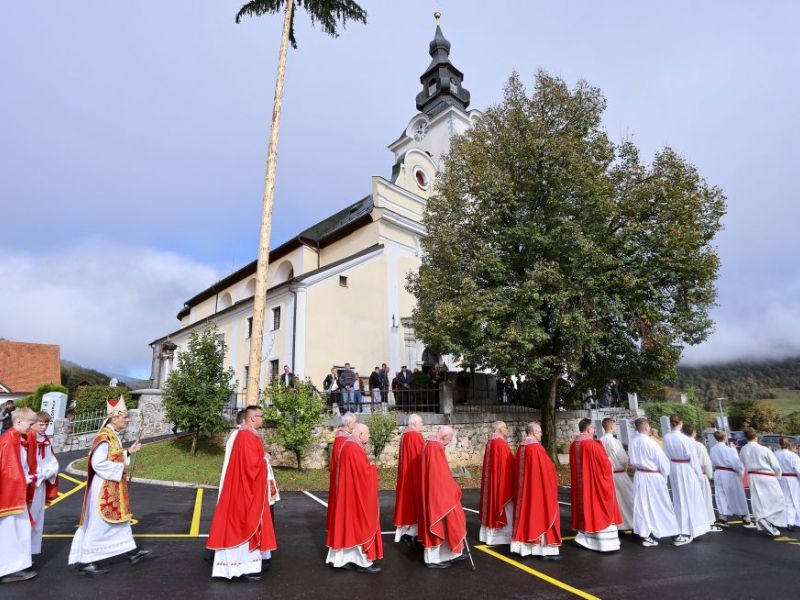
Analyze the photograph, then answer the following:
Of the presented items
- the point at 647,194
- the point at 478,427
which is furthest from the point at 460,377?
the point at 647,194

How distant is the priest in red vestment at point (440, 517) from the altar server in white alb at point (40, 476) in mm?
5040

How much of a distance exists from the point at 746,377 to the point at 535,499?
164444 mm

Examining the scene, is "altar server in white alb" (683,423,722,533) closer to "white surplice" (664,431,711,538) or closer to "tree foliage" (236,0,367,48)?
"white surplice" (664,431,711,538)

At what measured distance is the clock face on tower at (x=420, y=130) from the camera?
120 ft

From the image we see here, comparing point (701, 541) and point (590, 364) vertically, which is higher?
point (590, 364)

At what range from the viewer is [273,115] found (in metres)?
11.7

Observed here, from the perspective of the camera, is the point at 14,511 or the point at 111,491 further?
the point at 111,491

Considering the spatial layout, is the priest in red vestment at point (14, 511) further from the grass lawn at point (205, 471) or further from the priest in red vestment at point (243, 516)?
the grass lawn at point (205, 471)

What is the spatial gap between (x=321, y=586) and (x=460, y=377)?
14483mm

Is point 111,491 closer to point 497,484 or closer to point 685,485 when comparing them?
point 497,484

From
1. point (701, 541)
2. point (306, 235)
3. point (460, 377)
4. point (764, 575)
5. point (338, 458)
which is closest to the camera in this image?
point (764, 575)

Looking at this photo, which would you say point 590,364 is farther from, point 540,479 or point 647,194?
point 540,479

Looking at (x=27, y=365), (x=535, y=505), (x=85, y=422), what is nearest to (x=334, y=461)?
(x=535, y=505)

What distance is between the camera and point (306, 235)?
28188 millimetres
